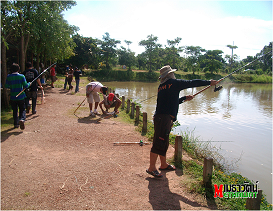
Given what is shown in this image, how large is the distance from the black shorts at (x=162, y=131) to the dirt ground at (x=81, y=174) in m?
0.65

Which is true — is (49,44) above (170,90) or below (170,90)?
above

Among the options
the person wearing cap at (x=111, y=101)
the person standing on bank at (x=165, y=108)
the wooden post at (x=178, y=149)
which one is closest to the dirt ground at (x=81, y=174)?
the wooden post at (x=178, y=149)

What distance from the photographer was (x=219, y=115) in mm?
13078

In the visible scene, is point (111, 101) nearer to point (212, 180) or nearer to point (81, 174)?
point (81, 174)

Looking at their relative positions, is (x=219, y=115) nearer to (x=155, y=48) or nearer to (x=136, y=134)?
(x=136, y=134)

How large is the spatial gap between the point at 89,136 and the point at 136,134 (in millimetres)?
1472

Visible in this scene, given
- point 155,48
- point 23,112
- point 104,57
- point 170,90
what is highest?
point 155,48

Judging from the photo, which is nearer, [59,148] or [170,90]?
[170,90]

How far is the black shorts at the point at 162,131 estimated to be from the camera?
3893 mm

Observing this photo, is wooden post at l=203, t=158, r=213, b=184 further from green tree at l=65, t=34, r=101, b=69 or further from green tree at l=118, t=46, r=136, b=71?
green tree at l=118, t=46, r=136, b=71

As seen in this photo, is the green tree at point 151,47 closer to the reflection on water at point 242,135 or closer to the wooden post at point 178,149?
the reflection on water at point 242,135

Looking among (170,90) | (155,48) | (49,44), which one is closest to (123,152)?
(170,90)

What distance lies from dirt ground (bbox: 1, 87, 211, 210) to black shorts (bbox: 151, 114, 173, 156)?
2.12 feet

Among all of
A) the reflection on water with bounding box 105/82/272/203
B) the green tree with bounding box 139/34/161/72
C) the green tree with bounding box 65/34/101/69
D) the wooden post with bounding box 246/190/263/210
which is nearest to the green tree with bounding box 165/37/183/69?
the green tree with bounding box 139/34/161/72
